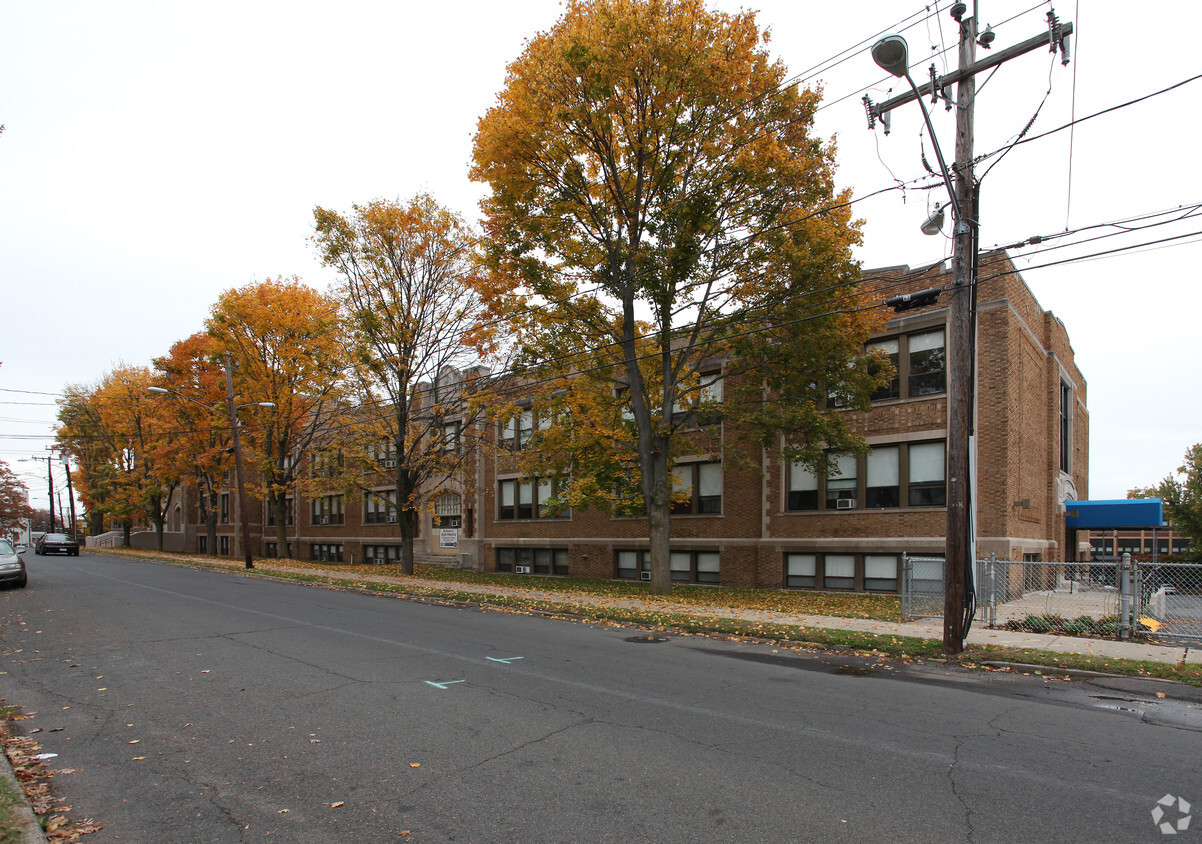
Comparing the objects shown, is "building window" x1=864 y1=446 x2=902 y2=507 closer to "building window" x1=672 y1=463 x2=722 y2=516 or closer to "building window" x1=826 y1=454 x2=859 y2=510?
"building window" x1=826 y1=454 x2=859 y2=510

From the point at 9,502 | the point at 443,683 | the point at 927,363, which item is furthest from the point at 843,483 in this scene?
the point at 9,502

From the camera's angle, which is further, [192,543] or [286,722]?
[192,543]

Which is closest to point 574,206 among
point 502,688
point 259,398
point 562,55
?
point 562,55

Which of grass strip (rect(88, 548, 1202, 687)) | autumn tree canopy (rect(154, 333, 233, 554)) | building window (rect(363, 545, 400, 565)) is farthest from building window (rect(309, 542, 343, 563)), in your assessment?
grass strip (rect(88, 548, 1202, 687))

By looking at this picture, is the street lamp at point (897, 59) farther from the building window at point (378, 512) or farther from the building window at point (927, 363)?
the building window at point (378, 512)

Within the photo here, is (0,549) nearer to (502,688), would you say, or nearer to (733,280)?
(502,688)

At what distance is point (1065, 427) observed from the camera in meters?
26.6

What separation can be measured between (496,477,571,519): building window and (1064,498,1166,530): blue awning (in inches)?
734

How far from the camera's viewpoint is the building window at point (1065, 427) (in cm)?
2605

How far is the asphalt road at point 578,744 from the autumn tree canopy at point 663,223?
8666 mm

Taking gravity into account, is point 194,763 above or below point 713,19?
below

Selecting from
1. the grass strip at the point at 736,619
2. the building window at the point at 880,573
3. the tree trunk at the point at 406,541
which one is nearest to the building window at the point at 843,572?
the building window at the point at 880,573

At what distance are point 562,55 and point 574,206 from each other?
12.2 feet

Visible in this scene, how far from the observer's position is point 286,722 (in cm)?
675
